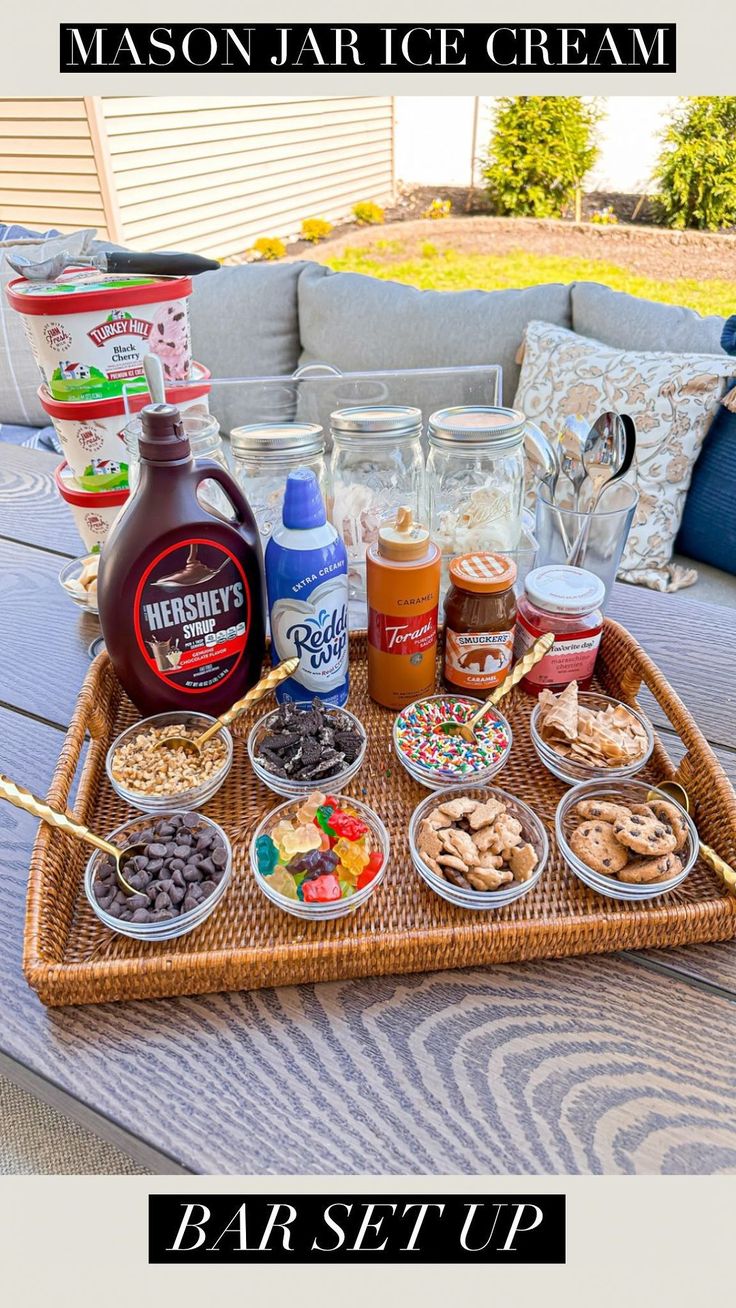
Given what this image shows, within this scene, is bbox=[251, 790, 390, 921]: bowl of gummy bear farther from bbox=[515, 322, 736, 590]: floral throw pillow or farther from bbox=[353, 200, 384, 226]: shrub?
bbox=[353, 200, 384, 226]: shrub

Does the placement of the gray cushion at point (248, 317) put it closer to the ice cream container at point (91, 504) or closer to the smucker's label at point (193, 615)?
the ice cream container at point (91, 504)

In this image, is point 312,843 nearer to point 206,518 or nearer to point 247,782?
point 247,782

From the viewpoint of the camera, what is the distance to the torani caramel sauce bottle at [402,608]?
759 mm

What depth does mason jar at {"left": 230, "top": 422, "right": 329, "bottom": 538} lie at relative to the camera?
829 millimetres

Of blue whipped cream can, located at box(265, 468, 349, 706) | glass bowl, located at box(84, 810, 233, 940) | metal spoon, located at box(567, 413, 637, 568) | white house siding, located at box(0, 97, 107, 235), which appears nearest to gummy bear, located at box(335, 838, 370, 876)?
glass bowl, located at box(84, 810, 233, 940)

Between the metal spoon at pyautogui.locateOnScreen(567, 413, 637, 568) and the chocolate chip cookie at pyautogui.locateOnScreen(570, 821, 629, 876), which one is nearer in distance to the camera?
the chocolate chip cookie at pyautogui.locateOnScreen(570, 821, 629, 876)

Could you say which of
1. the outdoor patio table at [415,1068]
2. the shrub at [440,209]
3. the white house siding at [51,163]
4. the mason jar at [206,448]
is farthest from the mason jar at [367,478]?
the shrub at [440,209]

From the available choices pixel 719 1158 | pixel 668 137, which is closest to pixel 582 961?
pixel 719 1158

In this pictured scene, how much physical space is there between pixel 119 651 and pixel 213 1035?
382 millimetres

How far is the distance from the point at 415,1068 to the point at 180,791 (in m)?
0.33

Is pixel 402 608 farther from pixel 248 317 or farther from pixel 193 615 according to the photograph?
pixel 248 317

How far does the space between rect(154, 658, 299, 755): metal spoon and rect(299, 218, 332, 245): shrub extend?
5.29 meters

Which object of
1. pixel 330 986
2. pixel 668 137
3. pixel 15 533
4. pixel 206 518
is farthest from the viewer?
pixel 668 137

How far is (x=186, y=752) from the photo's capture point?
805 mm
